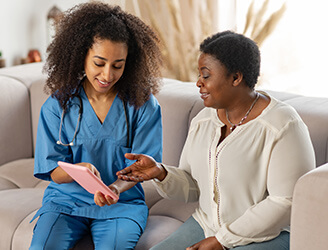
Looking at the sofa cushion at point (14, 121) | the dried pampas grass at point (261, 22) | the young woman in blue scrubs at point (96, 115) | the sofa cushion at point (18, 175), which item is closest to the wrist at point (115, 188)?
the young woman in blue scrubs at point (96, 115)

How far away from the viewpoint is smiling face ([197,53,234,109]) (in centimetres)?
148

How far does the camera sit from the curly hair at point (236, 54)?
1.46m

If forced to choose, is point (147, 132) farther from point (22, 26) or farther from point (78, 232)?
point (22, 26)

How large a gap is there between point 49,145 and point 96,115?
20 centimetres

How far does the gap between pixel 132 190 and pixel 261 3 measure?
1.96 metres

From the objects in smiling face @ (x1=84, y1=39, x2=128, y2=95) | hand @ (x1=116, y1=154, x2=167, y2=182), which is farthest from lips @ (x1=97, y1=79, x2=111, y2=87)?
hand @ (x1=116, y1=154, x2=167, y2=182)

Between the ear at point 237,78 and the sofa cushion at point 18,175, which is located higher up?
the ear at point 237,78

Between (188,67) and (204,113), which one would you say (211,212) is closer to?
(204,113)

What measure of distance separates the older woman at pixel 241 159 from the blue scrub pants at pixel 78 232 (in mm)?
134

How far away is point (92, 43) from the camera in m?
1.70

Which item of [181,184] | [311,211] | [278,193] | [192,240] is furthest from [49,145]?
[311,211]

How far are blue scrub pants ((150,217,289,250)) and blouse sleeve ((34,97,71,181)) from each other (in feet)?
1.61

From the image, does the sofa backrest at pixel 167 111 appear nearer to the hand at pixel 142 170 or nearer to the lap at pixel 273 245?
the lap at pixel 273 245

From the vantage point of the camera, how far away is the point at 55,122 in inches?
71.4
